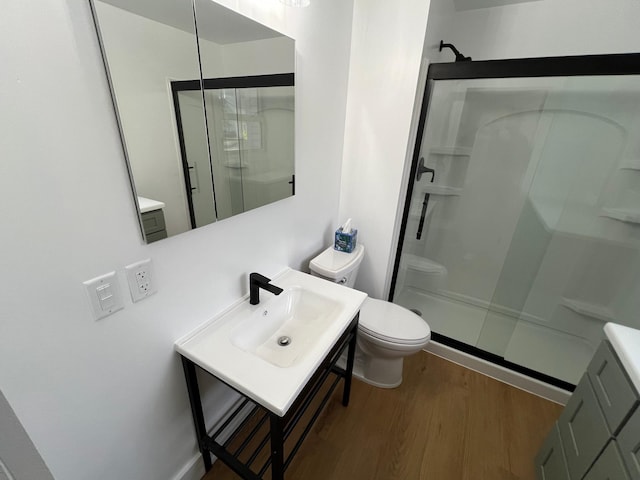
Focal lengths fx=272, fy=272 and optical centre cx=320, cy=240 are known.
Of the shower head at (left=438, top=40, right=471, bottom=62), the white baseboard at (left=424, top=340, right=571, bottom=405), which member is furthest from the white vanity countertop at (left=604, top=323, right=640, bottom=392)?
A: the shower head at (left=438, top=40, right=471, bottom=62)

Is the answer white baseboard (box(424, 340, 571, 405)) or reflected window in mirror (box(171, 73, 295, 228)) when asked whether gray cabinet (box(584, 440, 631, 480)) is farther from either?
reflected window in mirror (box(171, 73, 295, 228))

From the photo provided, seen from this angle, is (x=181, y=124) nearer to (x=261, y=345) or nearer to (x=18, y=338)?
(x=18, y=338)

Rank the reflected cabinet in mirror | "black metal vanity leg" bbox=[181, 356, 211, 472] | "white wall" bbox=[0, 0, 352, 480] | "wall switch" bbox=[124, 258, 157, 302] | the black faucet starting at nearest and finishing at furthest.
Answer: "white wall" bbox=[0, 0, 352, 480], the reflected cabinet in mirror, "wall switch" bbox=[124, 258, 157, 302], "black metal vanity leg" bbox=[181, 356, 211, 472], the black faucet

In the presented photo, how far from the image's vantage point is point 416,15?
139cm

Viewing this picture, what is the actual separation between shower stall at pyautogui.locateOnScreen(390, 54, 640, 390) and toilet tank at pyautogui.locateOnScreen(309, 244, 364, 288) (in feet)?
1.64

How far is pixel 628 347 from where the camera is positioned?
0.91m

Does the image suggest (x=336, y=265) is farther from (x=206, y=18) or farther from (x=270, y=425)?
(x=206, y=18)

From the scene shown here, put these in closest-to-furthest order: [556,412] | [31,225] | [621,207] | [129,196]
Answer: [31,225]
[129,196]
[556,412]
[621,207]

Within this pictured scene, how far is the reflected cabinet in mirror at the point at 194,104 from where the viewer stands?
68 centimetres

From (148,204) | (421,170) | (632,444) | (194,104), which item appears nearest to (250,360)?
(148,204)

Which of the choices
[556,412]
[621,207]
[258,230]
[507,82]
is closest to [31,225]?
[258,230]

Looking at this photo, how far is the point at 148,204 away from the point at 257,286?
22.0 inches

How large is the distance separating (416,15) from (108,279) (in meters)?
1.77

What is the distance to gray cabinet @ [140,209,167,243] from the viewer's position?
2.55 ft
